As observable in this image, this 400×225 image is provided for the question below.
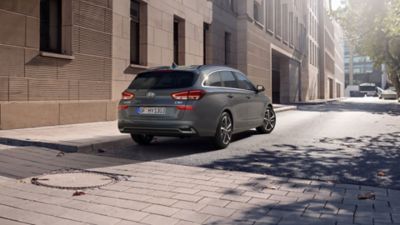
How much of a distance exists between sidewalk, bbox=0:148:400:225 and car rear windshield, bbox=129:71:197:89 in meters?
2.33

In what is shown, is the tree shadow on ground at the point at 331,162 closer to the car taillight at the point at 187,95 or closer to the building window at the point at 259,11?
the car taillight at the point at 187,95

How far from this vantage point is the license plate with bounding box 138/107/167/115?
7.74m

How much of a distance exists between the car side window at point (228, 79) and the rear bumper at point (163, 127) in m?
1.65

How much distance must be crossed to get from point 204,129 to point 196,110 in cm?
41

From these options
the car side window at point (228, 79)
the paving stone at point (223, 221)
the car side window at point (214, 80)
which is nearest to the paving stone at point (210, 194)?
the paving stone at point (223, 221)

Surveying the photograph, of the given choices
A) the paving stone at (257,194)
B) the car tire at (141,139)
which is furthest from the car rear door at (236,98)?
the paving stone at (257,194)

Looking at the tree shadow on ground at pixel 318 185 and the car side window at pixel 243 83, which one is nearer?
the tree shadow on ground at pixel 318 185

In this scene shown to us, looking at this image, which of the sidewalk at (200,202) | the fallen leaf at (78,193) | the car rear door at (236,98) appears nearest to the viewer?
the sidewalk at (200,202)

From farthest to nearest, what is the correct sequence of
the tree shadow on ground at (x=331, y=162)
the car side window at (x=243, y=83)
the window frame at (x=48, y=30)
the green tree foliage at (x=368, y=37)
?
1. the green tree foliage at (x=368, y=37)
2. the window frame at (x=48, y=30)
3. the car side window at (x=243, y=83)
4. the tree shadow on ground at (x=331, y=162)

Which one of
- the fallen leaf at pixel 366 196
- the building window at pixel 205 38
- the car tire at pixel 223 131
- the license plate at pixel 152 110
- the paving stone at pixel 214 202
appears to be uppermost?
the building window at pixel 205 38

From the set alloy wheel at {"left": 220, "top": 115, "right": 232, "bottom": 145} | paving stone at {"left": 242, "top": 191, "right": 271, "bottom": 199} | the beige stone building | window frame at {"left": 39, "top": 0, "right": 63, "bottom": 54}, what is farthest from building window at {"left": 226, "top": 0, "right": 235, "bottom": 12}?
paving stone at {"left": 242, "top": 191, "right": 271, "bottom": 199}

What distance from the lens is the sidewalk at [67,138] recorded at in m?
7.81

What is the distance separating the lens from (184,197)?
4.77m

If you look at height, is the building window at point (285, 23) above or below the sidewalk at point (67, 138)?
above
